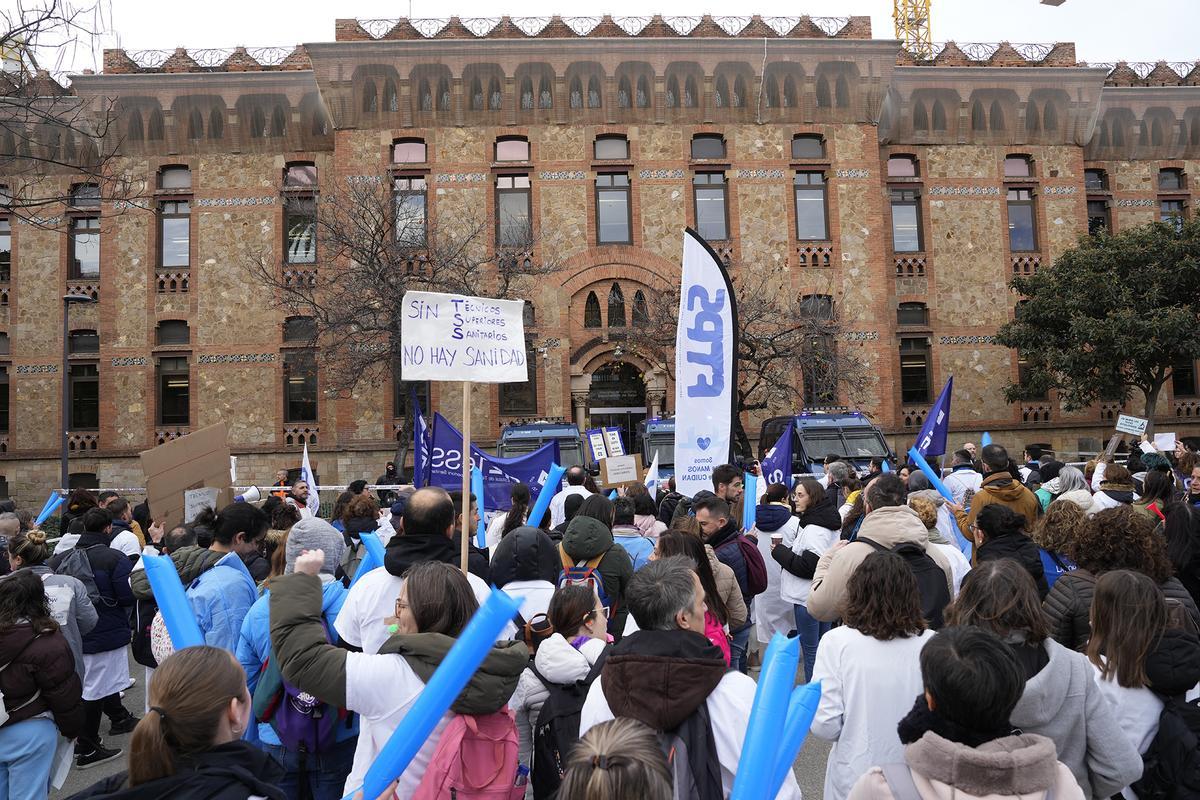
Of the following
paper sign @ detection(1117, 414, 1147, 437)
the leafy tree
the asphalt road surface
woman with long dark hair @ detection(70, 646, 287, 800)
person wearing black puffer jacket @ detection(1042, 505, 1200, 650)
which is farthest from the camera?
the leafy tree

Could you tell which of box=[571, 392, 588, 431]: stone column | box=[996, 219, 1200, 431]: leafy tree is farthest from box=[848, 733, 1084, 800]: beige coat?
box=[996, 219, 1200, 431]: leafy tree

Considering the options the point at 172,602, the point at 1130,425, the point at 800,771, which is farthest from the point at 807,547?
the point at 1130,425

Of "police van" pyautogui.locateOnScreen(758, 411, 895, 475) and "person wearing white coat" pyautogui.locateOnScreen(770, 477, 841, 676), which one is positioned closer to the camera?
"person wearing white coat" pyautogui.locateOnScreen(770, 477, 841, 676)

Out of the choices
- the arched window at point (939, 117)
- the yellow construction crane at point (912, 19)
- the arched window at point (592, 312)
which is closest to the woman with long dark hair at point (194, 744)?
the arched window at point (592, 312)

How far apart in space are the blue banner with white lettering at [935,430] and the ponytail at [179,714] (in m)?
12.3

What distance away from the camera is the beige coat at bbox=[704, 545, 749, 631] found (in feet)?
16.9

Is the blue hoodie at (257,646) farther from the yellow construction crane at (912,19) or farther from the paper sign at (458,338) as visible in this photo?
the yellow construction crane at (912,19)

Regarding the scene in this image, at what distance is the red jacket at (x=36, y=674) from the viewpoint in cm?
430

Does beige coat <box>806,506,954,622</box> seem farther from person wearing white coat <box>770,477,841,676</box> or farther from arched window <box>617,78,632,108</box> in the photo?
arched window <box>617,78,632,108</box>

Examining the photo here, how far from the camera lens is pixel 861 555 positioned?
14.5 feet

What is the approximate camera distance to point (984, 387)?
2869 centimetres

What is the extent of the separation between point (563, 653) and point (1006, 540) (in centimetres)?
300

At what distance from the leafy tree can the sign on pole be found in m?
22.7

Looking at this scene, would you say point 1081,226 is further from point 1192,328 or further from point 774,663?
point 774,663
